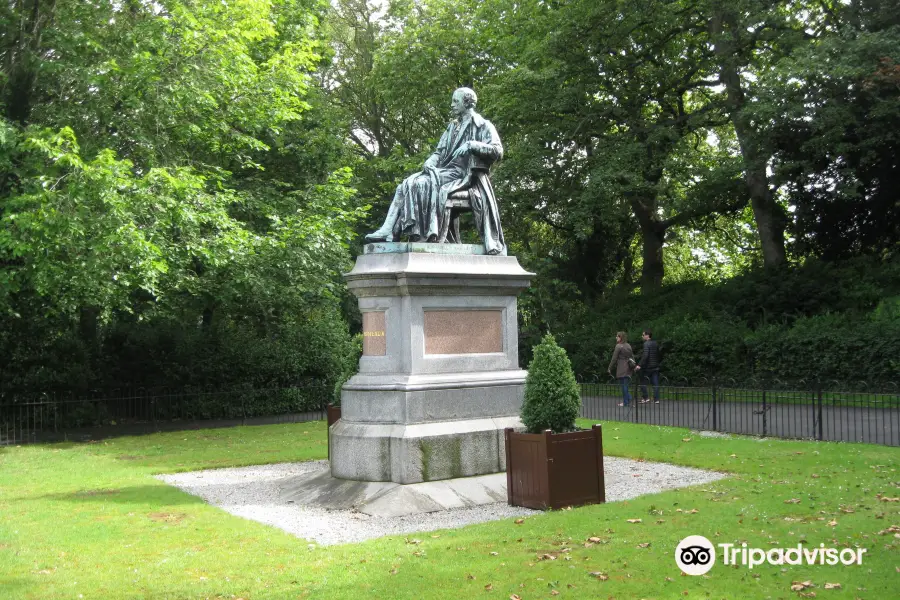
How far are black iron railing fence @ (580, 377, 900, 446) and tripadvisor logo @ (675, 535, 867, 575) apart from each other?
A: 7788mm

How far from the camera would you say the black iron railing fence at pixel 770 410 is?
15.4 metres

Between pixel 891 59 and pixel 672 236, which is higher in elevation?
pixel 891 59

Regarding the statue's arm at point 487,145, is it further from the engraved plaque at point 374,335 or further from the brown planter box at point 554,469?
the brown planter box at point 554,469

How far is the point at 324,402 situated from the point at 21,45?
11.7 m

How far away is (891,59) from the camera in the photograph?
67.9ft

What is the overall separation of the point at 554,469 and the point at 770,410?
9126 mm

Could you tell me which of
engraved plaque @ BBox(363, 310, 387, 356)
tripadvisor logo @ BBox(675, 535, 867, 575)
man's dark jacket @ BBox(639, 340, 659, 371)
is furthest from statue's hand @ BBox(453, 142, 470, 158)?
man's dark jacket @ BBox(639, 340, 659, 371)

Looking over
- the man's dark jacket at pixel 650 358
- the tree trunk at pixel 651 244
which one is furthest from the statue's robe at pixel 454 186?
the tree trunk at pixel 651 244

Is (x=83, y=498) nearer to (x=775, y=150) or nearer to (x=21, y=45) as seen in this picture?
(x=21, y=45)

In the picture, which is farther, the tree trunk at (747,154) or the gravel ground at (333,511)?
the tree trunk at (747,154)

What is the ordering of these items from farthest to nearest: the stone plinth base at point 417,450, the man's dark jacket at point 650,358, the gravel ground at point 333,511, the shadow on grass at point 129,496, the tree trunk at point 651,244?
the tree trunk at point 651,244
the man's dark jacket at point 650,358
the shadow on grass at point 129,496
the stone plinth base at point 417,450
the gravel ground at point 333,511

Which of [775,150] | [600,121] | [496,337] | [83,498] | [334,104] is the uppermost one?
[334,104]

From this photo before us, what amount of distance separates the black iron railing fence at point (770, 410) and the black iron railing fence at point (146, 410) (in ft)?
26.1

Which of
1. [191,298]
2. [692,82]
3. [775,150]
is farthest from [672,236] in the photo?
[191,298]
